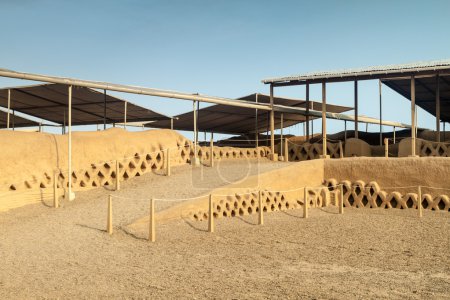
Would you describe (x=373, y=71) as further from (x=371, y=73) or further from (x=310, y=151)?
(x=310, y=151)

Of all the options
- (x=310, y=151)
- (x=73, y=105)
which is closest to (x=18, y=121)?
→ (x=73, y=105)

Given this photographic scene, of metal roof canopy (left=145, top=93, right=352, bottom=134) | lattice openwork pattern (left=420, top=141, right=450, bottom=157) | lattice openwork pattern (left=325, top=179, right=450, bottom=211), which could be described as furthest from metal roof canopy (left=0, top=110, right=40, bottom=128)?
lattice openwork pattern (left=420, top=141, right=450, bottom=157)

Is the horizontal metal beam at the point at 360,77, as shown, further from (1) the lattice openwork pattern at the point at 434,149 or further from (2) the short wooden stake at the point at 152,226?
(2) the short wooden stake at the point at 152,226

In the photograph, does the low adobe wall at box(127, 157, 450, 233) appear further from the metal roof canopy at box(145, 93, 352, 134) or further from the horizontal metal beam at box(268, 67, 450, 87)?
the metal roof canopy at box(145, 93, 352, 134)

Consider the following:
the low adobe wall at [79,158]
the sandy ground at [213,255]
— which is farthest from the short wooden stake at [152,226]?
the low adobe wall at [79,158]

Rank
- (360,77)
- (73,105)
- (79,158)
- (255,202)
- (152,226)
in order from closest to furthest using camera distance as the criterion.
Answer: (152,226) → (79,158) → (255,202) → (360,77) → (73,105)

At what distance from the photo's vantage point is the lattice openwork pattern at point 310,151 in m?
22.0

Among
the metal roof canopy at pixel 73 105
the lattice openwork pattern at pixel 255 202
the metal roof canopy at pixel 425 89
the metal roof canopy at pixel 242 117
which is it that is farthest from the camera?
the metal roof canopy at pixel 242 117

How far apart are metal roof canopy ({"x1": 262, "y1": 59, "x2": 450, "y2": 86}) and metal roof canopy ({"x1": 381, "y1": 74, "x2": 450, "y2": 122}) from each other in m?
2.08

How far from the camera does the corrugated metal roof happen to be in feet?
63.5

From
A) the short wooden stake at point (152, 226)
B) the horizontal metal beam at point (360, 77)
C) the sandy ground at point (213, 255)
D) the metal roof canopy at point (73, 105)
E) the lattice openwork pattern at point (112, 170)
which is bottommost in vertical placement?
the sandy ground at point (213, 255)

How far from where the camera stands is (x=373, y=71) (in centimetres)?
2030

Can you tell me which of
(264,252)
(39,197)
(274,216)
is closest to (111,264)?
(264,252)

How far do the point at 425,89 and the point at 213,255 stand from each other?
1901cm
